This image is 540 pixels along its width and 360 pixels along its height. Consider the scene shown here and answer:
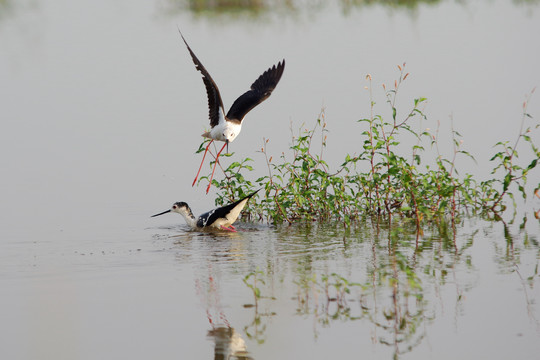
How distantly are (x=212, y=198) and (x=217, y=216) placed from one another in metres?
1.67

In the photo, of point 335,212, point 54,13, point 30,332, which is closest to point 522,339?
point 30,332

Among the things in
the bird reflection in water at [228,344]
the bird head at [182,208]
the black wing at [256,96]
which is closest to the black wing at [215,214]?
the bird head at [182,208]

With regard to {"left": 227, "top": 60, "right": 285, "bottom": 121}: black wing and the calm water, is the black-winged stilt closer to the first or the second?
{"left": 227, "top": 60, "right": 285, "bottom": 121}: black wing

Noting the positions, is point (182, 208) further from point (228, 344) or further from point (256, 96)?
point (228, 344)

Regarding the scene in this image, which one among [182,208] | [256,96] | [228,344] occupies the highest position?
[256,96]

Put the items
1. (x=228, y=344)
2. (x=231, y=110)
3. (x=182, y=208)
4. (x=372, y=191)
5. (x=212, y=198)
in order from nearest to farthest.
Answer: (x=228, y=344)
(x=372, y=191)
(x=182, y=208)
(x=231, y=110)
(x=212, y=198)

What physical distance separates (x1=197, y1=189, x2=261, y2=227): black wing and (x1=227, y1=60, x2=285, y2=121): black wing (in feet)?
5.44

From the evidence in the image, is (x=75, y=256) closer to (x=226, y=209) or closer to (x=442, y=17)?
(x=226, y=209)

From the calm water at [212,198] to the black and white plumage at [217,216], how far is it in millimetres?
209

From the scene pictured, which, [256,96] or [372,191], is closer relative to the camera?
[372,191]

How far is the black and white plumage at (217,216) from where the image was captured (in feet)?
29.1

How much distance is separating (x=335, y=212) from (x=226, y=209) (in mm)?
1075

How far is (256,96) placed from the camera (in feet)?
35.0

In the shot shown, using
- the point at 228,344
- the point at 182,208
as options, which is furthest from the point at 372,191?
the point at 228,344
